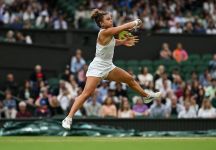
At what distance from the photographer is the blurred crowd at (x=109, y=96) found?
Answer: 58.2 feet

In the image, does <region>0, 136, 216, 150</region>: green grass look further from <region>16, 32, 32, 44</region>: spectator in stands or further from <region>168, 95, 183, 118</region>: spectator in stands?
<region>16, 32, 32, 44</region>: spectator in stands

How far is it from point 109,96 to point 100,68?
5811mm

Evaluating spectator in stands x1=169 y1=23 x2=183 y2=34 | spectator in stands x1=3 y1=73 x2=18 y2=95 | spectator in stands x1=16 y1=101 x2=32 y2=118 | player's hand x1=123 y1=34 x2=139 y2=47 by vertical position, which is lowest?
spectator in stands x1=16 y1=101 x2=32 y2=118

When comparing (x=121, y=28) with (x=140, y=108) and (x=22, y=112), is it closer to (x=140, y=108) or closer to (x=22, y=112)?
(x=140, y=108)

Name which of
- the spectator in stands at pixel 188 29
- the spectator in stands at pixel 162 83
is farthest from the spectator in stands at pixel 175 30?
the spectator in stands at pixel 162 83

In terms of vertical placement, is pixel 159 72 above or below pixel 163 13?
below

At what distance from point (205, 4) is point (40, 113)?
31.5ft

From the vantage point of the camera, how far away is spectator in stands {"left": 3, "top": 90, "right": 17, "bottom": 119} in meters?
18.0

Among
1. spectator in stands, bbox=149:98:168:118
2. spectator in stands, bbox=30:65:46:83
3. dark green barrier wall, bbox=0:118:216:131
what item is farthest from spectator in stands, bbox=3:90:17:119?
spectator in stands, bbox=149:98:168:118

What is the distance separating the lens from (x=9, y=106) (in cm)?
1827

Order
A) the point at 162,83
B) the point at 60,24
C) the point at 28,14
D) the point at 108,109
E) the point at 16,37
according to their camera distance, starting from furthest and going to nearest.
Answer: the point at 60,24
the point at 28,14
the point at 16,37
the point at 162,83
the point at 108,109

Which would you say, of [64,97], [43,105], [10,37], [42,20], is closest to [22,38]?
[10,37]

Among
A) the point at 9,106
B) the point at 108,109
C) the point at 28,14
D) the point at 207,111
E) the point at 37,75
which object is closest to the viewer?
the point at 207,111

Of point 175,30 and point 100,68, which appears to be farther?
point 175,30
